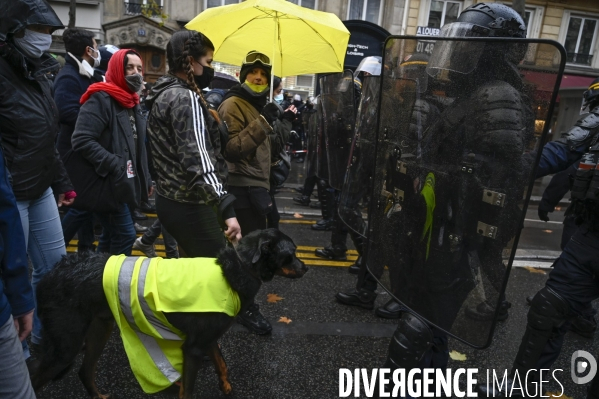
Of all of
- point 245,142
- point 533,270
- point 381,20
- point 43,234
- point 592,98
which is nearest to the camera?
point 43,234

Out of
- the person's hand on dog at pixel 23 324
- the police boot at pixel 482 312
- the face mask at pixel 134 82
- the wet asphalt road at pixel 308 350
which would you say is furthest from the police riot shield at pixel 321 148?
the person's hand on dog at pixel 23 324

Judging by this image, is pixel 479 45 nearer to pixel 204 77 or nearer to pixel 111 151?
pixel 204 77

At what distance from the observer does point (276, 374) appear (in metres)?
2.91

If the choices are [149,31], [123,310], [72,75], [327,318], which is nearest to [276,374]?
[327,318]

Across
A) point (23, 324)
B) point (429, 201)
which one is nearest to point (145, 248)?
point (23, 324)

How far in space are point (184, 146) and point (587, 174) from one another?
2354 millimetres

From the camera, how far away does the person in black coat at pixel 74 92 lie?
4.00m

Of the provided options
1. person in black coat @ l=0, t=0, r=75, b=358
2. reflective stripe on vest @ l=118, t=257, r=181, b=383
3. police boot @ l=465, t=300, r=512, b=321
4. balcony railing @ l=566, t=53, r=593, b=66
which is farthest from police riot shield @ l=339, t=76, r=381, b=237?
balcony railing @ l=566, t=53, r=593, b=66

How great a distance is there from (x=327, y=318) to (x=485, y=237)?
7.11 feet

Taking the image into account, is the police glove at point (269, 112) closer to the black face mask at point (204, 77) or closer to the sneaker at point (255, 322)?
the black face mask at point (204, 77)

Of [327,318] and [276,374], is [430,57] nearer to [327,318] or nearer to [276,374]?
[276,374]

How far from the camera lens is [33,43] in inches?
85.6

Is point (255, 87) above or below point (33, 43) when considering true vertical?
below

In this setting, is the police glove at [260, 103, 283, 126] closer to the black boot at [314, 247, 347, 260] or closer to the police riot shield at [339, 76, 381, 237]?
the police riot shield at [339, 76, 381, 237]
